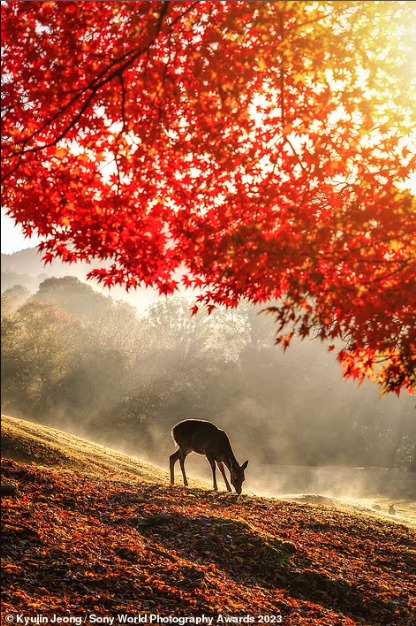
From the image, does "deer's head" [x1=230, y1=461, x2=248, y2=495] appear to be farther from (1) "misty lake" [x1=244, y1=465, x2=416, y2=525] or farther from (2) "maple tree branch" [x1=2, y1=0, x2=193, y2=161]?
(1) "misty lake" [x1=244, y1=465, x2=416, y2=525]

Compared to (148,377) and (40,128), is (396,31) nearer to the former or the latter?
(40,128)

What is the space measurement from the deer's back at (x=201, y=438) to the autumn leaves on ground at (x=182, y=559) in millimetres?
2407

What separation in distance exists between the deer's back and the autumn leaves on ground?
7.90ft

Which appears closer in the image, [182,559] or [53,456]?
[182,559]

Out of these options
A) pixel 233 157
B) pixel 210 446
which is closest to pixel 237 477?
pixel 210 446

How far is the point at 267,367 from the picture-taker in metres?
52.2

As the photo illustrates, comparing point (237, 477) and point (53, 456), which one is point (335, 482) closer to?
point (237, 477)

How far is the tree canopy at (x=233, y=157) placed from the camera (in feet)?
20.4

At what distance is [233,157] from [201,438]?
10374mm

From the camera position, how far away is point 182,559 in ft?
27.4

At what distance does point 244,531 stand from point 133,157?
7286 millimetres

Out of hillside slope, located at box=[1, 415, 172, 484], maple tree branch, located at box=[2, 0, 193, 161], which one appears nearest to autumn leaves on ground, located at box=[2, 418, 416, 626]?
hillside slope, located at box=[1, 415, 172, 484]

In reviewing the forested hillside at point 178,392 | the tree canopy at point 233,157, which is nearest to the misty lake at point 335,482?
the forested hillside at point 178,392

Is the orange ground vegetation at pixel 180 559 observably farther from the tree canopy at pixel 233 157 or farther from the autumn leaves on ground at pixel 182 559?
the tree canopy at pixel 233 157
